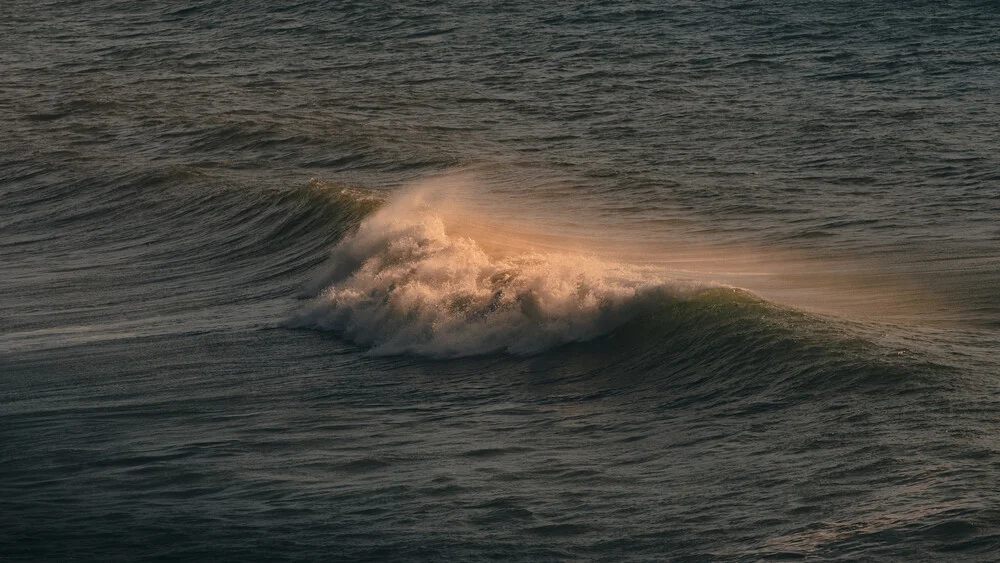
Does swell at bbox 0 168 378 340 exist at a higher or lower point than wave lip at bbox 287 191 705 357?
lower

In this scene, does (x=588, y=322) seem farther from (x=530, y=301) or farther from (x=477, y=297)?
(x=477, y=297)

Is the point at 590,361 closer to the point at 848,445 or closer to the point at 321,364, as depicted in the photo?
the point at 321,364

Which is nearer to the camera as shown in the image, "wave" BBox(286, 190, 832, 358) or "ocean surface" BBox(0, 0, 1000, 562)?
"ocean surface" BBox(0, 0, 1000, 562)

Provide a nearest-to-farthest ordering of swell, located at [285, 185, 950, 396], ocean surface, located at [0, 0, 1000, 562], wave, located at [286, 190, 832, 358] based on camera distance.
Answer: ocean surface, located at [0, 0, 1000, 562] < swell, located at [285, 185, 950, 396] < wave, located at [286, 190, 832, 358]

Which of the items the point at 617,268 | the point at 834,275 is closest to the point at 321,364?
the point at 617,268

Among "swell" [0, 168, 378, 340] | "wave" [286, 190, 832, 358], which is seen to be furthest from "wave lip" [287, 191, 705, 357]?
"swell" [0, 168, 378, 340]

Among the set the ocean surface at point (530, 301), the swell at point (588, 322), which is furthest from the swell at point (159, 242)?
the swell at point (588, 322)

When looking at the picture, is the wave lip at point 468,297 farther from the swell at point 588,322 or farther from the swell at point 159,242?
the swell at point 159,242

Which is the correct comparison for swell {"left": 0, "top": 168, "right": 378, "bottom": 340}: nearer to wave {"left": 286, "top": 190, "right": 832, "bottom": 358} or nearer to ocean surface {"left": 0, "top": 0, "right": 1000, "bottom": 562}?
ocean surface {"left": 0, "top": 0, "right": 1000, "bottom": 562}
